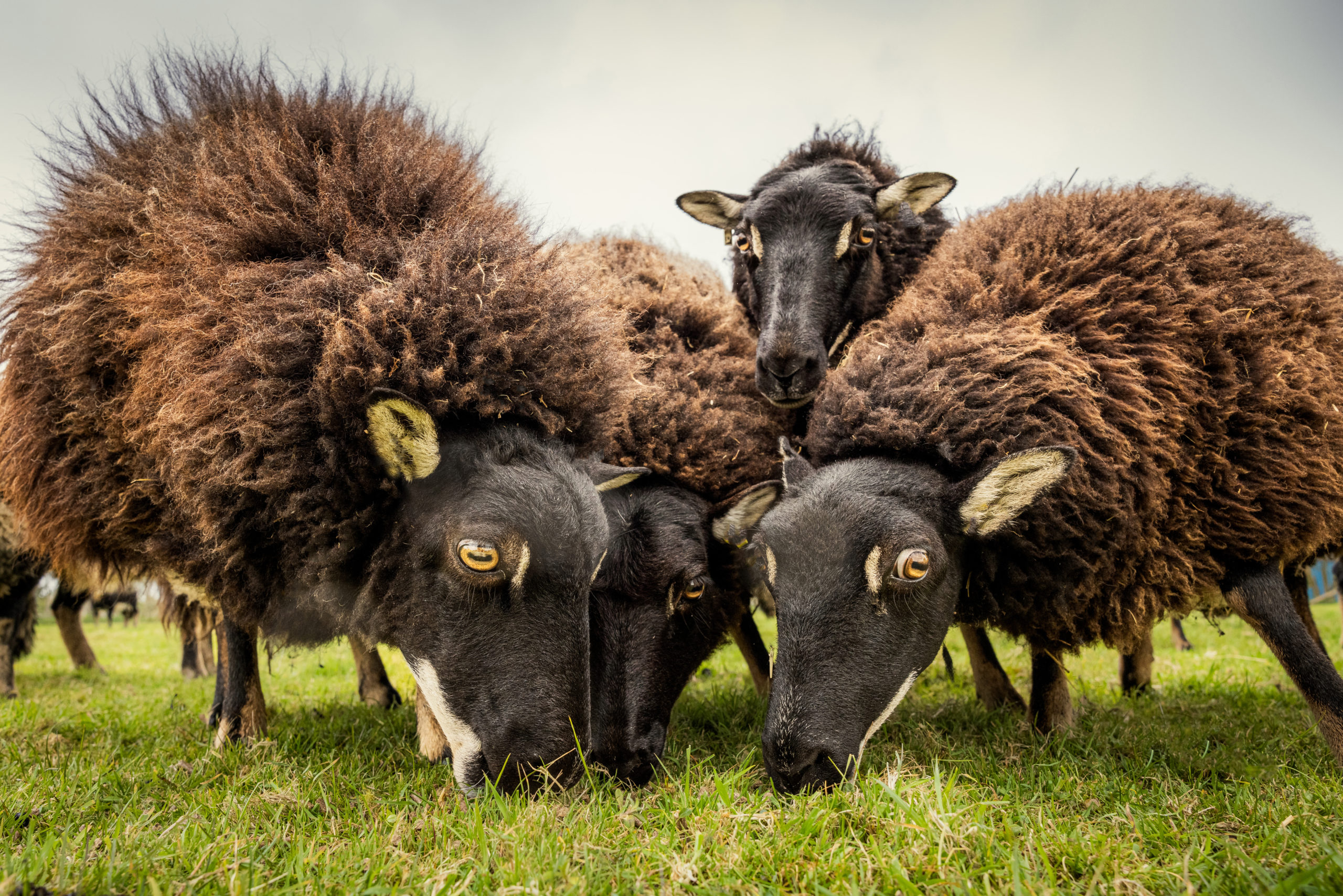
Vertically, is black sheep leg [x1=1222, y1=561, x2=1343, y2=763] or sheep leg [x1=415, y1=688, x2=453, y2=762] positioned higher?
black sheep leg [x1=1222, y1=561, x2=1343, y2=763]

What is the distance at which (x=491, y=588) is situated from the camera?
126 inches

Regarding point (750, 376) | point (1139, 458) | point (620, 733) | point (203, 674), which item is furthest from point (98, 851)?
point (203, 674)

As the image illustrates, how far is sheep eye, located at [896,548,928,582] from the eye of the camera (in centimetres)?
325

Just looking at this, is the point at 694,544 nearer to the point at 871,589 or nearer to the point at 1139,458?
the point at 871,589

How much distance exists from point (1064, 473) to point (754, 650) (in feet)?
9.45

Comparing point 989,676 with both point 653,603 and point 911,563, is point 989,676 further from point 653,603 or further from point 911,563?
point 653,603

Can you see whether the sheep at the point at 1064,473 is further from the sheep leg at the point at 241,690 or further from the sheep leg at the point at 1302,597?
the sheep leg at the point at 241,690

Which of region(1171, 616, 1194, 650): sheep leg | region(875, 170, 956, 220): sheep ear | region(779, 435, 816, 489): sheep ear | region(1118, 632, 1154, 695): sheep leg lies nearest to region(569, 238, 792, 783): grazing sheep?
region(779, 435, 816, 489): sheep ear

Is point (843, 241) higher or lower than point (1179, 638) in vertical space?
higher

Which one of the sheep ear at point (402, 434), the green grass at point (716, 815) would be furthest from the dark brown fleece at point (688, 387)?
the green grass at point (716, 815)

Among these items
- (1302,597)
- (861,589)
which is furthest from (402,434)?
(1302,597)

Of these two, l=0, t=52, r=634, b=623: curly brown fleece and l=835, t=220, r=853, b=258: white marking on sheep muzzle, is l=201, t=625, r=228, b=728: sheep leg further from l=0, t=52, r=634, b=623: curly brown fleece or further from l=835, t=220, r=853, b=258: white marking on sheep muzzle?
l=835, t=220, r=853, b=258: white marking on sheep muzzle

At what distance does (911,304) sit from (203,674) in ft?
29.9

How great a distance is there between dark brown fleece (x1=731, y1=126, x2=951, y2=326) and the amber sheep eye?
3.18 m
